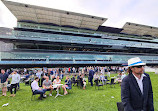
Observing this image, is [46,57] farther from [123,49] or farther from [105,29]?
[123,49]

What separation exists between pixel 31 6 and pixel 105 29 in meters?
31.2

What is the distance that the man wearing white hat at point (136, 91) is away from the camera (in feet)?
5.68

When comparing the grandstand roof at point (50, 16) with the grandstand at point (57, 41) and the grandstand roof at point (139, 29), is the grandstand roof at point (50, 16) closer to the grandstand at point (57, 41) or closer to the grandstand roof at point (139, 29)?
the grandstand at point (57, 41)

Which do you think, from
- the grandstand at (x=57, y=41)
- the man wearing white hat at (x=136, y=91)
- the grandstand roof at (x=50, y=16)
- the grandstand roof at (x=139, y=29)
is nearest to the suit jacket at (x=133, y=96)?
the man wearing white hat at (x=136, y=91)

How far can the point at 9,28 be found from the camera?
34.6 m

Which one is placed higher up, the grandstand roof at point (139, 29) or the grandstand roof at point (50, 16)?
the grandstand roof at point (50, 16)

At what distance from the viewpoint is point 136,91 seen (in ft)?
5.69

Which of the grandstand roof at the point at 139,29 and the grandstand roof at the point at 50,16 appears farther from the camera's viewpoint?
the grandstand roof at the point at 139,29

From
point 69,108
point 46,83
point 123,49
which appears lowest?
point 69,108

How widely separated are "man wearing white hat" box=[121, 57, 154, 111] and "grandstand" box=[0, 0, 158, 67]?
24.6 m

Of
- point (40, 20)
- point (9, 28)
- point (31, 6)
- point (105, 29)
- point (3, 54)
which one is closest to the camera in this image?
point (3, 54)

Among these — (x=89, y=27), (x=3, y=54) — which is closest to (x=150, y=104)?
(x=3, y=54)

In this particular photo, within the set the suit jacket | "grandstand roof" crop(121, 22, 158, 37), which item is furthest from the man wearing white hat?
"grandstand roof" crop(121, 22, 158, 37)

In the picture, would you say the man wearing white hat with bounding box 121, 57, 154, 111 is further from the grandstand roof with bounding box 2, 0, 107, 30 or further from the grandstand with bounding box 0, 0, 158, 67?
the grandstand roof with bounding box 2, 0, 107, 30
